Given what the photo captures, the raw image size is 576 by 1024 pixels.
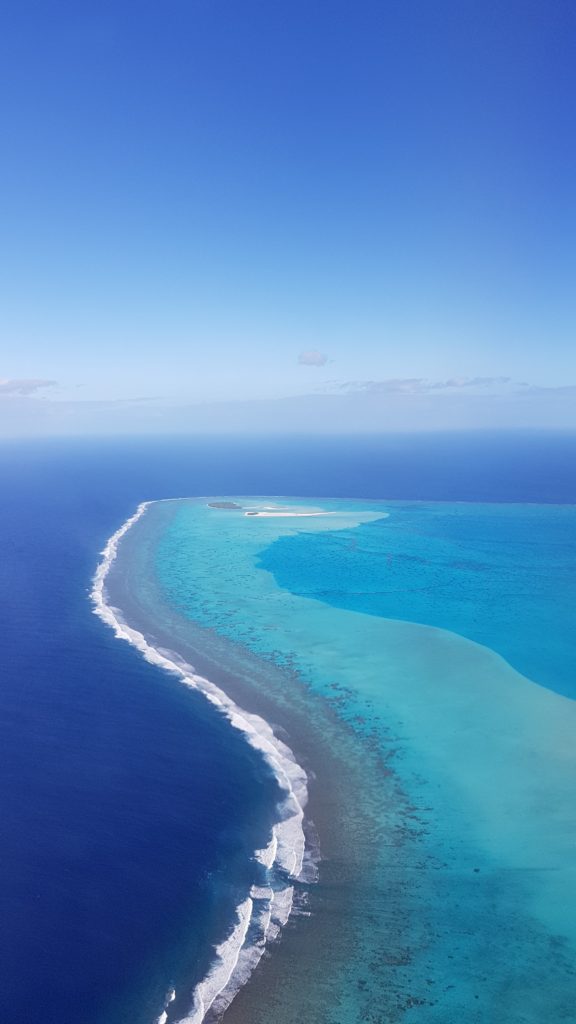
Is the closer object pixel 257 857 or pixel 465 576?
pixel 257 857

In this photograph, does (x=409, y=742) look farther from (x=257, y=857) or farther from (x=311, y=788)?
(x=257, y=857)

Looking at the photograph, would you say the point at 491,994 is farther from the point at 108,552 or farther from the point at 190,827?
the point at 108,552

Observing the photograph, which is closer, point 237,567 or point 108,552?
point 237,567

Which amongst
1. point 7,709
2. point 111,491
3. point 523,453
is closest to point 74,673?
point 7,709

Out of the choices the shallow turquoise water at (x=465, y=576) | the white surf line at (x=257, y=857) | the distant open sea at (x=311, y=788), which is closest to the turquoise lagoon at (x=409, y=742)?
the distant open sea at (x=311, y=788)

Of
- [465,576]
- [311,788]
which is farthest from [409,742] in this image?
[465,576]

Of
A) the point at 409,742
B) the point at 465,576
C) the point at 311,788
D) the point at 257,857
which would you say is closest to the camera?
the point at 257,857

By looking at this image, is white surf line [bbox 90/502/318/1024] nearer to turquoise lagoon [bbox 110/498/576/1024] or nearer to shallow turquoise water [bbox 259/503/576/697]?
turquoise lagoon [bbox 110/498/576/1024]
